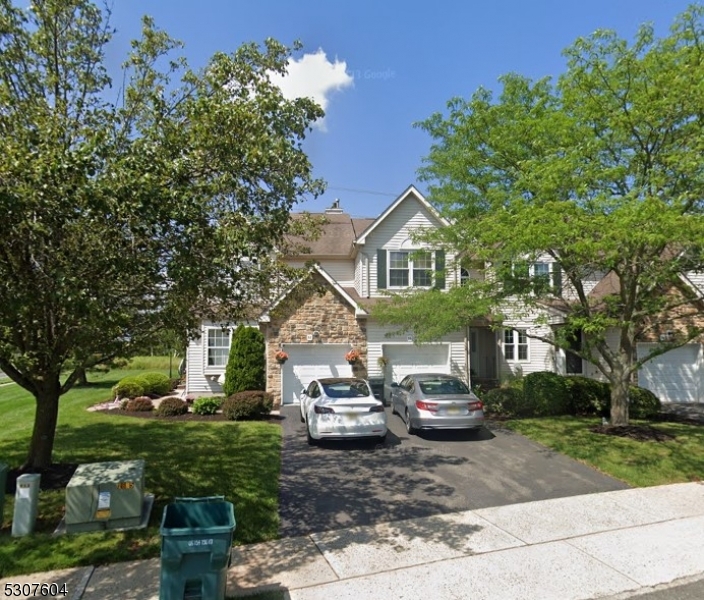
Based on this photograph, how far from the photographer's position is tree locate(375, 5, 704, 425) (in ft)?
31.4

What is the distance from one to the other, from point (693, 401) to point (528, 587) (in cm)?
1814

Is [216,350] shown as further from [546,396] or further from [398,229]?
[546,396]

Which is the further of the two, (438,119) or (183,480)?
(438,119)

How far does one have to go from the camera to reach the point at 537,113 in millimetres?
11695

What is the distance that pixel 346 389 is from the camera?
451 inches

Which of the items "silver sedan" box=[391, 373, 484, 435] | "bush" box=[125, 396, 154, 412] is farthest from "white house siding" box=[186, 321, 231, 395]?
"silver sedan" box=[391, 373, 484, 435]

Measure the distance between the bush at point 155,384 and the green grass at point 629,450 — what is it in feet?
43.3

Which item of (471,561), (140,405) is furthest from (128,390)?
(471,561)

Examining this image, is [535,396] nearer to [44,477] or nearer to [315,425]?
[315,425]

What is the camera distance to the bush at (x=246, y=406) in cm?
1420

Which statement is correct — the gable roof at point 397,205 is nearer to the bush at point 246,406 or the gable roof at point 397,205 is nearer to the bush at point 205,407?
the bush at point 246,406

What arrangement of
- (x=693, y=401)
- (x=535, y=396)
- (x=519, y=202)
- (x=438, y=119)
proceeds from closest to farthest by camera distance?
1. (x=519, y=202)
2. (x=438, y=119)
3. (x=535, y=396)
4. (x=693, y=401)

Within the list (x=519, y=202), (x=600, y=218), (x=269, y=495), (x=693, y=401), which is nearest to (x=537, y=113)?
(x=519, y=202)

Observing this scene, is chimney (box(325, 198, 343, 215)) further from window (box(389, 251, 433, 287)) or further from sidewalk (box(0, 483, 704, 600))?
sidewalk (box(0, 483, 704, 600))
